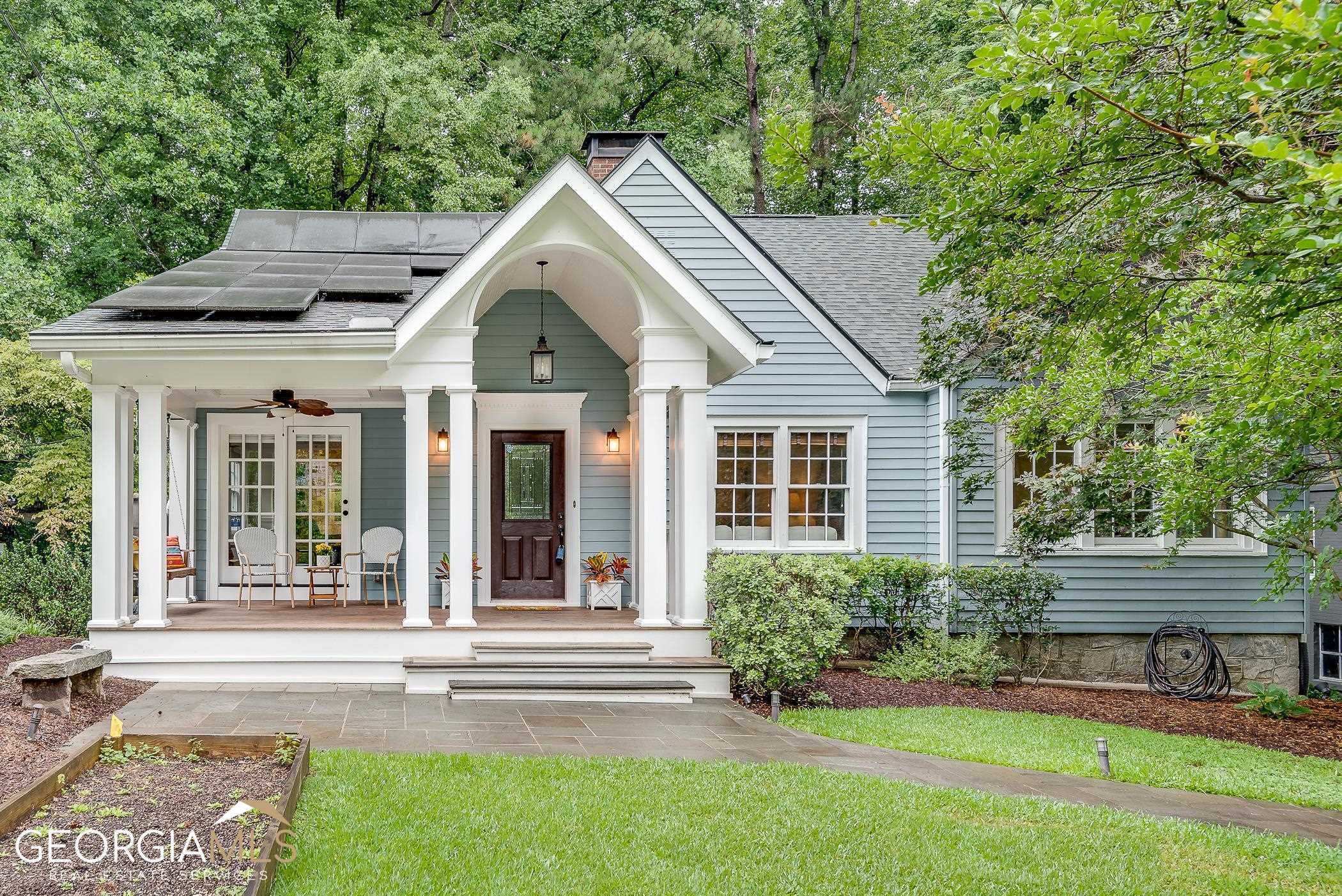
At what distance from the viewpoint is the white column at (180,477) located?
11344 millimetres

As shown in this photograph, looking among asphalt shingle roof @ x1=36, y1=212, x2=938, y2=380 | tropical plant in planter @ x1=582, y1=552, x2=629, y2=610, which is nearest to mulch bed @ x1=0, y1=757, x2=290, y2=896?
asphalt shingle roof @ x1=36, y1=212, x2=938, y2=380

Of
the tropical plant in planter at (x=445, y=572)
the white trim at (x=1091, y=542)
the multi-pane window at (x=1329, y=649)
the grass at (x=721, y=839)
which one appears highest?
the white trim at (x=1091, y=542)

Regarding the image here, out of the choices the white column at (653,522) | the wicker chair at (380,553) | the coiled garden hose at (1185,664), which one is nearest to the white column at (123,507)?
the wicker chair at (380,553)

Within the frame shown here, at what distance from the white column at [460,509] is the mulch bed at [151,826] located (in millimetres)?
3421

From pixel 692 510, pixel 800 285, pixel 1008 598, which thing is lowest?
pixel 1008 598

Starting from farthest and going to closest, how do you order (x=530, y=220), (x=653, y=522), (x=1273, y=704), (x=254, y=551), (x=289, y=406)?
1. (x=254, y=551)
2. (x=1273, y=704)
3. (x=289, y=406)
4. (x=653, y=522)
5. (x=530, y=220)

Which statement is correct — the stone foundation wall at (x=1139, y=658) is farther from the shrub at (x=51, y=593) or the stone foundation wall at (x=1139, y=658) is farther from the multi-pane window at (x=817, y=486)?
the shrub at (x=51, y=593)

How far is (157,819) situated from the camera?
419 cm

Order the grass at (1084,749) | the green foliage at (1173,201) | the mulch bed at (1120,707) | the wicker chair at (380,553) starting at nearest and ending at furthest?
the green foliage at (1173,201)
the grass at (1084,749)
the mulch bed at (1120,707)
the wicker chair at (380,553)

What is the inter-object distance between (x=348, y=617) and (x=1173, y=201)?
26.4 feet

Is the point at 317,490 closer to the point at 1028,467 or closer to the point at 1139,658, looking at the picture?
the point at 1028,467

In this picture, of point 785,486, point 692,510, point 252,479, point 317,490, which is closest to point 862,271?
point 785,486

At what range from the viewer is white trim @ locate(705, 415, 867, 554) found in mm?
11586

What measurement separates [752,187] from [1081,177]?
721 inches
